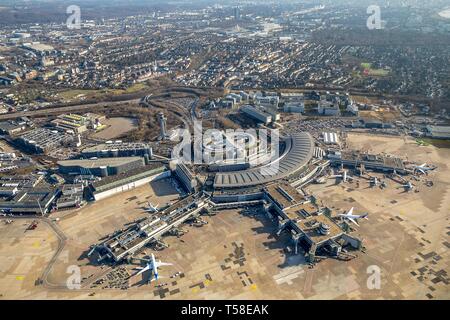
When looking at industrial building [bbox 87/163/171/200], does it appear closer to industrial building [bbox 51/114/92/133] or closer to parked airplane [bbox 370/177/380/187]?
industrial building [bbox 51/114/92/133]

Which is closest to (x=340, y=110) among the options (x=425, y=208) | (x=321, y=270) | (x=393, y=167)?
(x=393, y=167)

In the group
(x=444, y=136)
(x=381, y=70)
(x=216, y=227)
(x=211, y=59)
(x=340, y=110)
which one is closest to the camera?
(x=216, y=227)

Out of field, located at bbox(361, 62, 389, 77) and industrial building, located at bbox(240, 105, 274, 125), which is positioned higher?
field, located at bbox(361, 62, 389, 77)

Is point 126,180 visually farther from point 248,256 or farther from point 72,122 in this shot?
point 72,122

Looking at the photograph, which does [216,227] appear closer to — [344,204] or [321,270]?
[321,270]

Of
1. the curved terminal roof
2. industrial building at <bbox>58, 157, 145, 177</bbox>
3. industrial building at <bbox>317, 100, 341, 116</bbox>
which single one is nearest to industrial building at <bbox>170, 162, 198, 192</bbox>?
the curved terminal roof

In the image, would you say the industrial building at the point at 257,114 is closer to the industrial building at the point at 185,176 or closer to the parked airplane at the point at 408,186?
the industrial building at the point at 185,176
